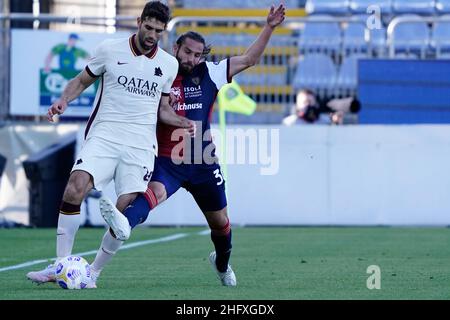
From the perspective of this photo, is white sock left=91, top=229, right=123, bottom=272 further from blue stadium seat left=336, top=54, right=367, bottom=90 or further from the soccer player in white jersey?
blue stadium seat left=336, top=54, right=367, bottom=90

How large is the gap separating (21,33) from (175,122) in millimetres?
10093

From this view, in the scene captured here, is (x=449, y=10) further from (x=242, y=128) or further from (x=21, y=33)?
(x=21, y=33)

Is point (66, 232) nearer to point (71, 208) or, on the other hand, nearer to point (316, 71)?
point (71, 208)

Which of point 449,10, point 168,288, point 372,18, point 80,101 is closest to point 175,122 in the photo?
point 168,288

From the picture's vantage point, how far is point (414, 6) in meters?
22.0

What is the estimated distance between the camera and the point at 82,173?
9055mm

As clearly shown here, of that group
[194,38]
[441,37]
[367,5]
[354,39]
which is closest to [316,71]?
[354,39]

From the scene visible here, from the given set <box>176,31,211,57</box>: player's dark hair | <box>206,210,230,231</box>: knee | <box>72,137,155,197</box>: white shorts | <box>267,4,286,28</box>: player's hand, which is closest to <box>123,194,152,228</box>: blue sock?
<box>72,137,155,197</box>: white shorts

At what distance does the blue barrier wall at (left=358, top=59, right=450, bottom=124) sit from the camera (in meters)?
18.4

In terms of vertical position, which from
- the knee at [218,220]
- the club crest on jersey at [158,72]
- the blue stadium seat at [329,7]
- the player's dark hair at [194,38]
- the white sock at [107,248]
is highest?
the blue stadium seat at [329,7]

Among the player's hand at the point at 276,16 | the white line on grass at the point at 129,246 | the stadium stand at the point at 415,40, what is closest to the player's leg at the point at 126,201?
the player's hand at the point at 276,16

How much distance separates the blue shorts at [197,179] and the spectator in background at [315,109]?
8.62m

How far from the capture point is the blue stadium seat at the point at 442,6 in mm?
21625

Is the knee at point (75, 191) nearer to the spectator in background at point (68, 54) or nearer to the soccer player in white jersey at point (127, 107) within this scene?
the soccer player in white jersey at point (127, 107)
